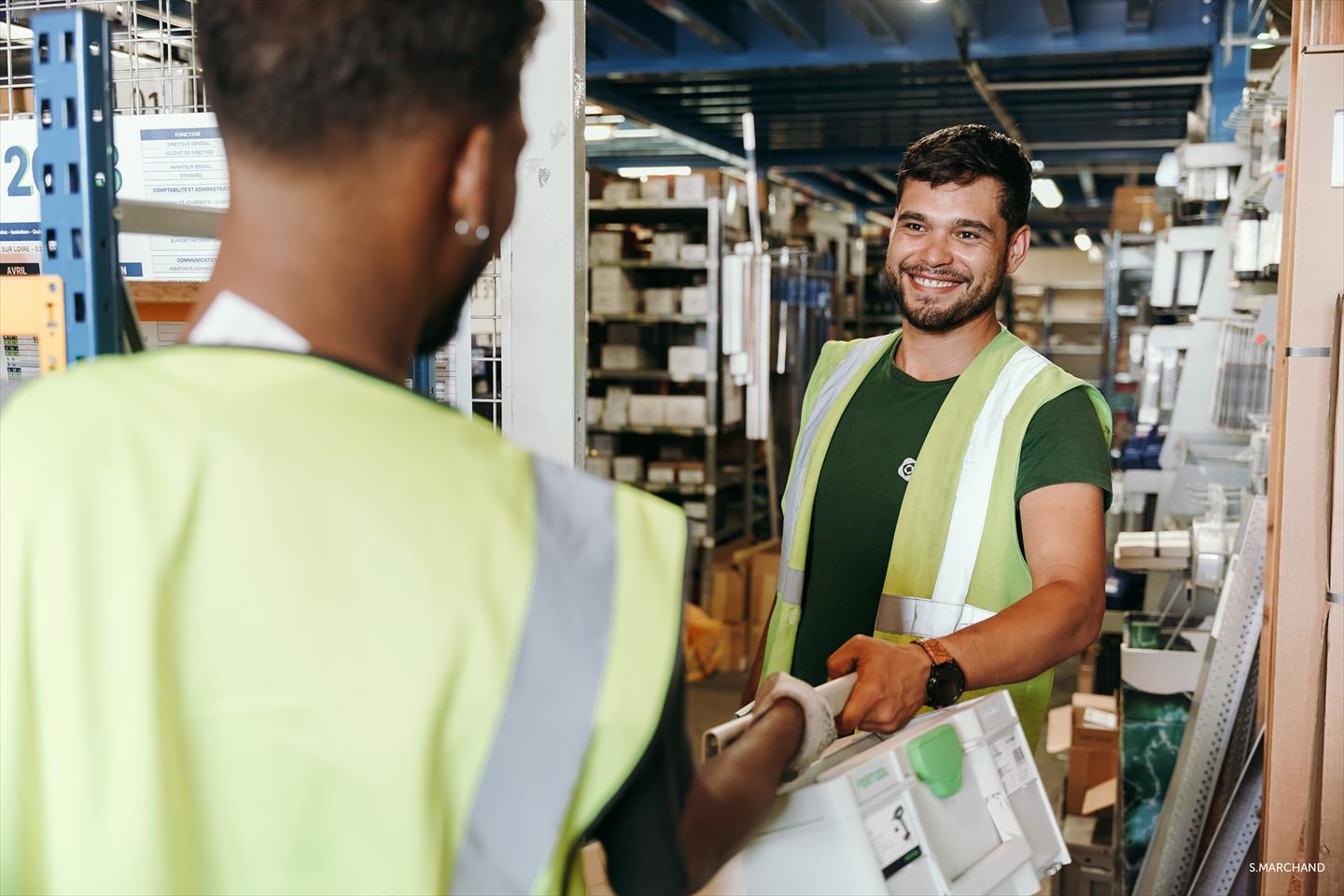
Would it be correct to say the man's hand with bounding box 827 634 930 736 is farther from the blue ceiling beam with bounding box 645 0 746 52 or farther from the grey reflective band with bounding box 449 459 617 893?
the blue ceiling beam with bounding box 645 0 746 52

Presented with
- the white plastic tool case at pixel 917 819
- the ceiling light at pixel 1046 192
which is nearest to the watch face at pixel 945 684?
the white plastic tool case at pixel 917 819

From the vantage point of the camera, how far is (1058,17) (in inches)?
289

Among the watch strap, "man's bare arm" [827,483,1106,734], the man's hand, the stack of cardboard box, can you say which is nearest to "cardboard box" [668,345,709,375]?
the stack of cardboard box

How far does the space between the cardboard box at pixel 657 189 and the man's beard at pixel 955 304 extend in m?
5.33

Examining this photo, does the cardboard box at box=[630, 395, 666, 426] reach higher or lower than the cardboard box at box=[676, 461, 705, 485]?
higher

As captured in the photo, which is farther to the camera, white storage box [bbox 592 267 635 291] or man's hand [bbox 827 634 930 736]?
white storage box [bbox 592 267 635 291]

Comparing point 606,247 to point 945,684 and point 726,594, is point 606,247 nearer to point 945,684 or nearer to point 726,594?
point 726,594

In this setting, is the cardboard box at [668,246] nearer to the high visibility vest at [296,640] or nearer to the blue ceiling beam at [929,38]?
the blue ceiling beam at [929,38]

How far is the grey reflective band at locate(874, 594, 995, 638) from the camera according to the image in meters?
1.96

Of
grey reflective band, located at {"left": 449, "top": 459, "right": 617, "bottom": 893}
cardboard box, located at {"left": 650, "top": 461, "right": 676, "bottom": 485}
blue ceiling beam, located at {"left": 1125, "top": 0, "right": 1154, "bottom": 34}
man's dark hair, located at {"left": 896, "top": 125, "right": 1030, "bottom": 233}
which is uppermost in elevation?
blue ceiling beam, located at {"left": 1125, "top": 0, "right": 1154, "bottom": 34}

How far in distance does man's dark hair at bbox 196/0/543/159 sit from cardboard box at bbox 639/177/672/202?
6.63 m

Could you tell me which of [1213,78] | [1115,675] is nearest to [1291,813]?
[1115,675]

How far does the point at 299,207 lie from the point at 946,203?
1552 millimetres

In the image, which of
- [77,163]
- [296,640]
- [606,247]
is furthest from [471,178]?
[606,247]
